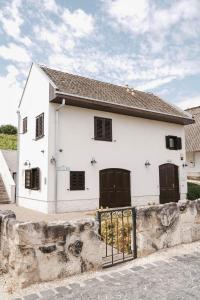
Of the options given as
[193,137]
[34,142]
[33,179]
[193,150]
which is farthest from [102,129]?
[193,137]

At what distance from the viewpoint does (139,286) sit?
4.91m

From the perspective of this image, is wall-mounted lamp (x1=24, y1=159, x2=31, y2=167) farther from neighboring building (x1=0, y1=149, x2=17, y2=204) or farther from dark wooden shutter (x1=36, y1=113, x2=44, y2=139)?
neighboring building (x1=0, y1=149, x2=17, y2=204)

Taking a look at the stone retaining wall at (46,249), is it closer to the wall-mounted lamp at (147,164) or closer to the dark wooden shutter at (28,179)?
the dark wooden shutter at (28,179)

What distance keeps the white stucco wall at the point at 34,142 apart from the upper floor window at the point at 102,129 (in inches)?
108

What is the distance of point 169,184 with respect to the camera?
58.6ft

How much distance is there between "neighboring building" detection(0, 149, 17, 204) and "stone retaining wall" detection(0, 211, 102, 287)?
13.0 meters

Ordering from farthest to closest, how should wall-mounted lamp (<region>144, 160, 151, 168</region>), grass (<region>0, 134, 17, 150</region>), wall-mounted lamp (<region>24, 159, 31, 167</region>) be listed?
grass (<region>0, 134, 17, 150</region>)
wall-mounted lamp (<region>144, 160, 151, 168</region>)
wall-mounted lamp (<region>24, 159, 31, 167</region>)

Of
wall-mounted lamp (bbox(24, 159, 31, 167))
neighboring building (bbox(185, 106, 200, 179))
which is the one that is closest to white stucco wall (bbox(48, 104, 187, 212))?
wall-mounted lamp (bbox(24, 159, 31, 167))

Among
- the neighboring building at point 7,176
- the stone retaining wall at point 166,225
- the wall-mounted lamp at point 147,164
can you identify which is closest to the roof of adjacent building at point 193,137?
the wall-mounted lamp at point 147,164

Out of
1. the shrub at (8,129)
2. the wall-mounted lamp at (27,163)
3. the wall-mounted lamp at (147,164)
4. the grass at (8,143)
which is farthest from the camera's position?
the shrub at (8,129)

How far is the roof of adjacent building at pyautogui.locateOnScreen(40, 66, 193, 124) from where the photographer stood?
14643 mm

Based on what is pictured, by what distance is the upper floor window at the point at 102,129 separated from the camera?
15.1m

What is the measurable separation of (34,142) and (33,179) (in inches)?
85.1

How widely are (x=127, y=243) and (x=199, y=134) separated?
76.5ft
